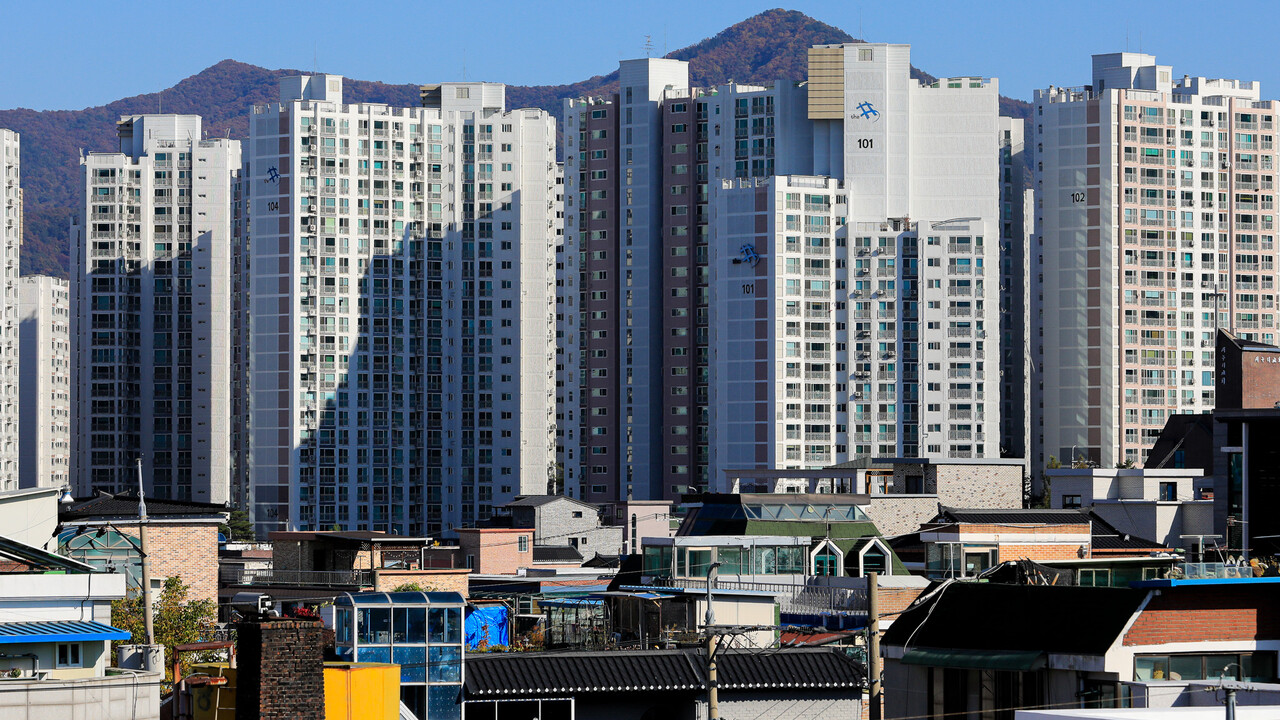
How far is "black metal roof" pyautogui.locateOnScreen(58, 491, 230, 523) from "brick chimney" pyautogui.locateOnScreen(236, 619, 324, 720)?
143 feet

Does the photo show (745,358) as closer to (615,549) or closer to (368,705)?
(615,549)

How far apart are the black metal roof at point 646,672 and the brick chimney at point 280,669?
935 centimetres

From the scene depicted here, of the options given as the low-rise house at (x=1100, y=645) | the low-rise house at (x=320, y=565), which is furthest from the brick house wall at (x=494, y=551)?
the low-rise house at (x=1100, y=645)

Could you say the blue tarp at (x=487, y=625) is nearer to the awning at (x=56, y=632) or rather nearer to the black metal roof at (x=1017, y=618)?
the awning at (x=56, y=632)

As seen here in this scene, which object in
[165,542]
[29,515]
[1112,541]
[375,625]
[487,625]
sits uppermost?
[29,515]

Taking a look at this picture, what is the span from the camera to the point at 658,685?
43.2m

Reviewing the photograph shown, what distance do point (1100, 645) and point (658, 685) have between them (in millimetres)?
10938

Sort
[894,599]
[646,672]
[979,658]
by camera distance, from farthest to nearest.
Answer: [894,599] → [646,672] → [979,658]

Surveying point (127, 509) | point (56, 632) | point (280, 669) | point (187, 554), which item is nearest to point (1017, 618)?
point (280, 669)

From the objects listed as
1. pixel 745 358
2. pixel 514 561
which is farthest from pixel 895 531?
pixel 745 358

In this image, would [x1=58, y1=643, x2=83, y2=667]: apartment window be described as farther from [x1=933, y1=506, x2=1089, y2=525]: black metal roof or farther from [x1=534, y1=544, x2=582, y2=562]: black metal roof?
[x1=534, y1=544, x2=582, y2=562]: black metal roof

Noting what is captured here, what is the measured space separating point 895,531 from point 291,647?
90701 millimetres

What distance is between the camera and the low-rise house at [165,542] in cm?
7475

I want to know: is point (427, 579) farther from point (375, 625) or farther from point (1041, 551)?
point (375, 625)
